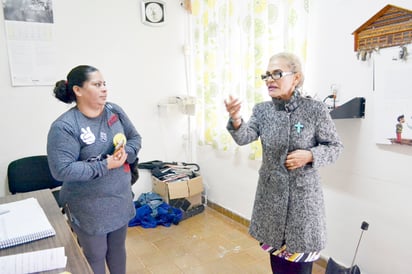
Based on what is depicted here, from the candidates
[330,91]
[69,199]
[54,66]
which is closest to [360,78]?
[330,91]

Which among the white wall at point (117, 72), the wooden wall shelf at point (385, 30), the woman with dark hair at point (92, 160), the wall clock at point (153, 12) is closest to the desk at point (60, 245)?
the woman with dark hair at point (92, 160)

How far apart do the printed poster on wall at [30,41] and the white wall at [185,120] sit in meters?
0.06

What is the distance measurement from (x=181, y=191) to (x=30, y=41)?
196cm

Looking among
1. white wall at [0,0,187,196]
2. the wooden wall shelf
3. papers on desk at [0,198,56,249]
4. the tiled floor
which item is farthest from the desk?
the wooden wall shelf

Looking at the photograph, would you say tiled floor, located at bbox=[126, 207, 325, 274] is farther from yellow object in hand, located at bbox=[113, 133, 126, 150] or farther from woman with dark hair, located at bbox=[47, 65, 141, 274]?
yellow object in hand, located at bbox=[113, 133, 126, 150]

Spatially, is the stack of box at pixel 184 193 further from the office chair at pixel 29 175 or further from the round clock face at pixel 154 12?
the round clock face at pixel 154 12

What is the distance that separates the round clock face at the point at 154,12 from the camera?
10.7 feet

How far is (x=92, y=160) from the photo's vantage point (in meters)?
1.47

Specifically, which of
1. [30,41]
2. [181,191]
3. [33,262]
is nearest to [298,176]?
[33,262]

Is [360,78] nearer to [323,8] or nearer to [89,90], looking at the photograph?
[323,8]

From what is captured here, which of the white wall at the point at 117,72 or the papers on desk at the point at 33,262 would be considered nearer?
the papers on desk at the point at 33,262

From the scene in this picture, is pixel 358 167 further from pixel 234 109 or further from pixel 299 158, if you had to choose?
pixel 234 109

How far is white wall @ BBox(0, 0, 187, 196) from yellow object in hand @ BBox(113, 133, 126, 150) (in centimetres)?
161

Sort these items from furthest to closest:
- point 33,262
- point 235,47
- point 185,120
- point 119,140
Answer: point 185,120 → point 235,47 → point 119,140 → point 33,262
